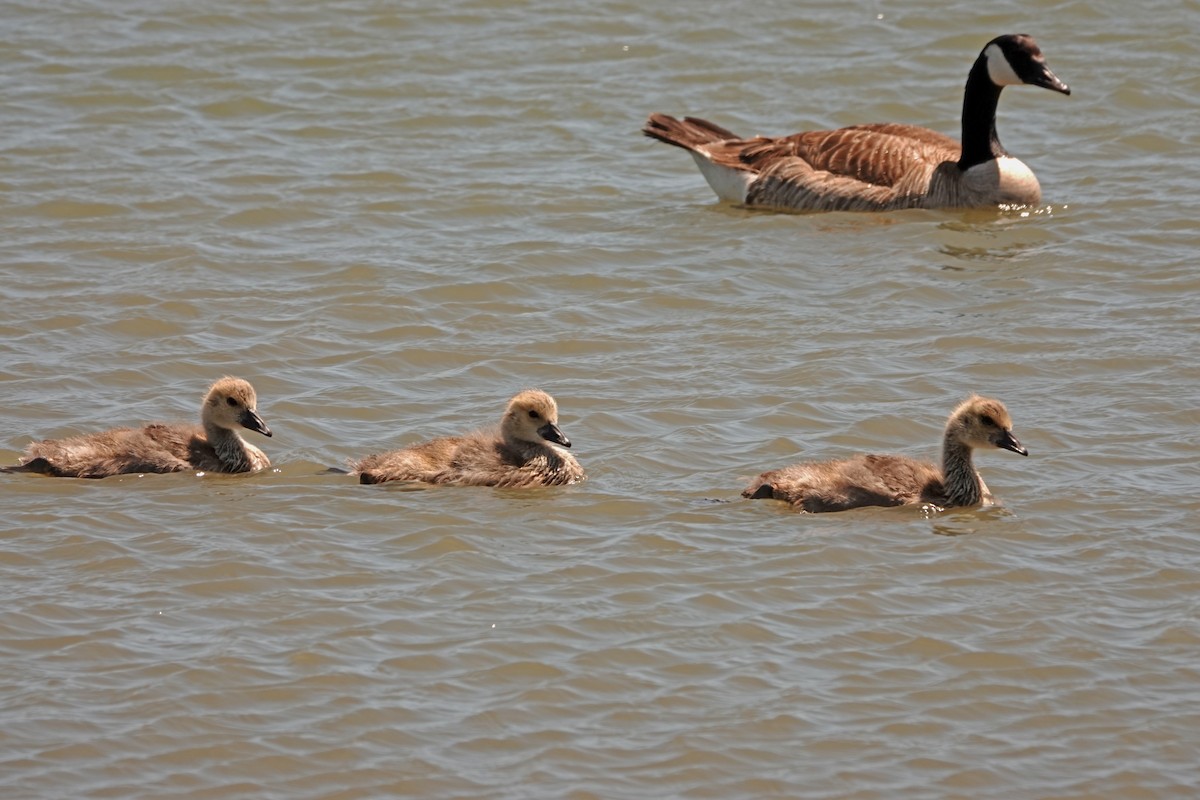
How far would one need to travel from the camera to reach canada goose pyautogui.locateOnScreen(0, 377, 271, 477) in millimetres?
9992

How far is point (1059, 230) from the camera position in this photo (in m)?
14.5

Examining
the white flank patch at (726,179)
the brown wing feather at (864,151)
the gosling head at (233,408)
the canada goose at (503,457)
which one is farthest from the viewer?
the white flank patch at (726,179)

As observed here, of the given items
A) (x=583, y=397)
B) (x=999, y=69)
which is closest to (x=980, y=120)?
(x=999, y=69)

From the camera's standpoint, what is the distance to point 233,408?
33.8 ft

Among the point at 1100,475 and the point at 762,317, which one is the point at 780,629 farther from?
the point at 762,317

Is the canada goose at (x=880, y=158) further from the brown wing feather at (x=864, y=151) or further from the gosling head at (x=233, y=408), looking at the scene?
the gosling head at (x=233, y=408)

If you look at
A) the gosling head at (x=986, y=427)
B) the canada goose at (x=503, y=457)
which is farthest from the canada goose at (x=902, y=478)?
the canada goose at (x=503, y=457)

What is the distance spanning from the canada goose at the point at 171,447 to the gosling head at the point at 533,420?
1.34 m

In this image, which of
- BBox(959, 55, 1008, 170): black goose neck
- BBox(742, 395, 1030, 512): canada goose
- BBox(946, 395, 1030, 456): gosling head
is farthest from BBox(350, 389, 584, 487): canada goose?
BBox(959, 55, 1008, 170): black goose neck

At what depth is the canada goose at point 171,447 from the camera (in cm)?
999

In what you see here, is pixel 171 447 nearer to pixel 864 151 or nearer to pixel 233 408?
pixel 233 408

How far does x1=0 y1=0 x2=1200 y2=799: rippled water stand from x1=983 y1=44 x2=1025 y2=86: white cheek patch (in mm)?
987

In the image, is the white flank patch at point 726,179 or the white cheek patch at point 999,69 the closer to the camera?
the white cheek patch at point 999,69

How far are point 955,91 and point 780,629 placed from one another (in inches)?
441
